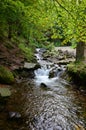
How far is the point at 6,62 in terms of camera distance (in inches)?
516

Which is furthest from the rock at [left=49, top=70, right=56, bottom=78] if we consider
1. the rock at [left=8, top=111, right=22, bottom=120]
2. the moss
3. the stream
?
the rock at [left=8, top=111, right=22, bottom=120]

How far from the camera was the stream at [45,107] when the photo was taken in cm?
665

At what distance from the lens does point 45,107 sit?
8.12m

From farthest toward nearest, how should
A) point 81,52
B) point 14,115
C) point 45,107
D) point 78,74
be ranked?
point 81,52
point 78,74
point 45,107
point 14,115

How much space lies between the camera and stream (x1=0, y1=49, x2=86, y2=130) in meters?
6.65

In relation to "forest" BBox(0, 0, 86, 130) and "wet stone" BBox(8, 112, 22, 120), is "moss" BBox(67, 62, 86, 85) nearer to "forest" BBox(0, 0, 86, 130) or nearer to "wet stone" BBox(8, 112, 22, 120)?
"forest" BBox(0, 0, 86, 130)

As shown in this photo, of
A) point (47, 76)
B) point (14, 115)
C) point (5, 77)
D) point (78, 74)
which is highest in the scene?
point (14, 115)

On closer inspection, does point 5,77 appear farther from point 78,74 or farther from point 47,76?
point 47,76

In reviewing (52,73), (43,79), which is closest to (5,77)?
(43,79)

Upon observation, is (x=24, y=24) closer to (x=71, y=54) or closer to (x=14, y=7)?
(x=14, y=7)

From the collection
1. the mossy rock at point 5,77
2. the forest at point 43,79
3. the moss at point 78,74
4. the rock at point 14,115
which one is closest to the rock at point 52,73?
the forest at point 43,79

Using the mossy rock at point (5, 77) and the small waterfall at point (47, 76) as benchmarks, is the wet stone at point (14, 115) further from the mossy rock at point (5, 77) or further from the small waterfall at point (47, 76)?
the small waterfall at point (47, 76)

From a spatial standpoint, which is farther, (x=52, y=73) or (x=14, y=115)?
(x=52, y=73)

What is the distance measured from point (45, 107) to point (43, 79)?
5.10 meters
